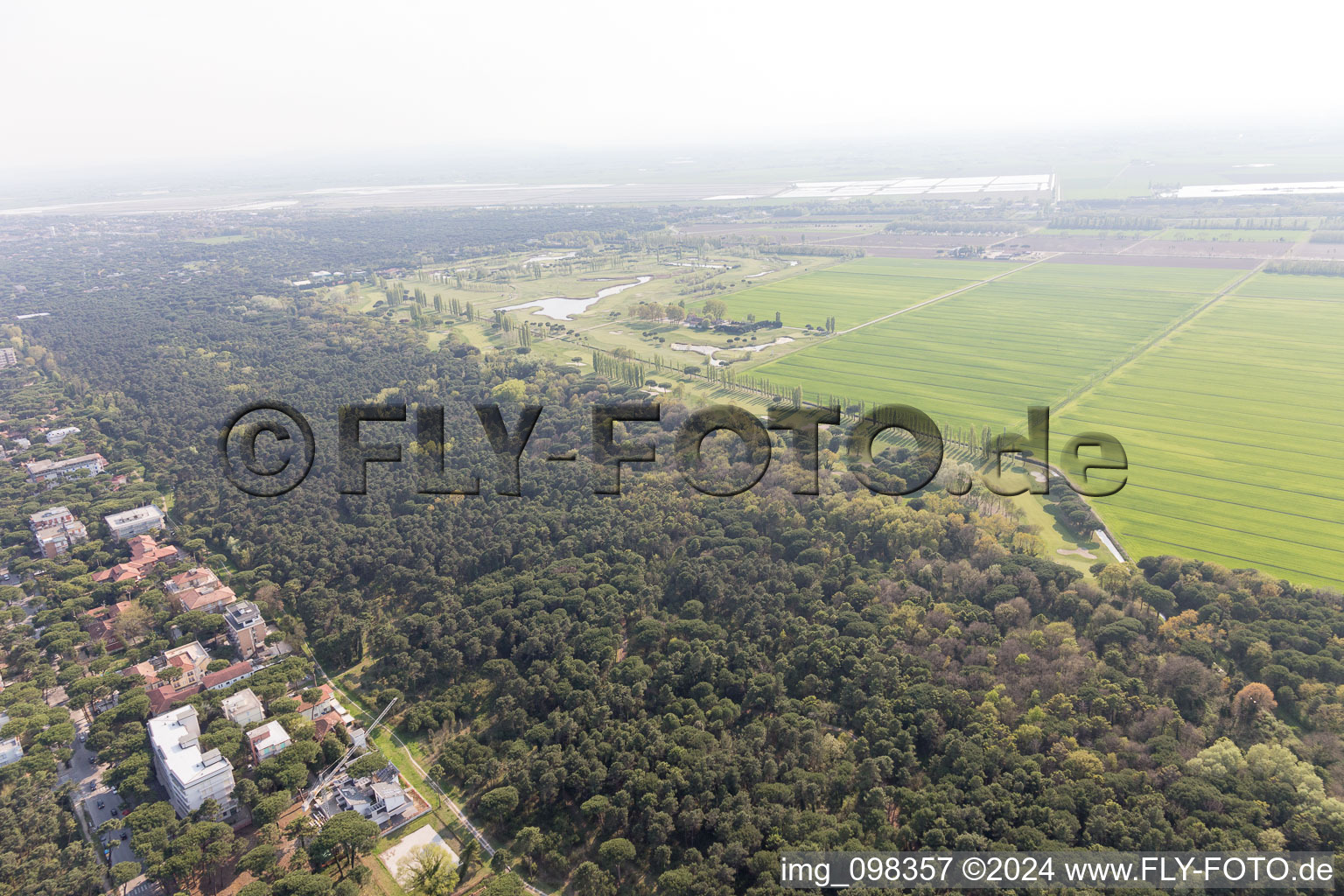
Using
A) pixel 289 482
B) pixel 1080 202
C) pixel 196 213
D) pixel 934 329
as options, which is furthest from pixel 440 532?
pixel 196 213

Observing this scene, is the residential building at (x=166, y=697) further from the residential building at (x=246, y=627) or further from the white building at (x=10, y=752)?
the white building at (x=10, y=752)

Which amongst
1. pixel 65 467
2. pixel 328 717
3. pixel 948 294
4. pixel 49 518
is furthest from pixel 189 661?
pixel 948 294

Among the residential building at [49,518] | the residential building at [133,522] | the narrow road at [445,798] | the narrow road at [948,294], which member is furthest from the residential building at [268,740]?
the narrow road at [948,294]

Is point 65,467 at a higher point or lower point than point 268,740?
higher

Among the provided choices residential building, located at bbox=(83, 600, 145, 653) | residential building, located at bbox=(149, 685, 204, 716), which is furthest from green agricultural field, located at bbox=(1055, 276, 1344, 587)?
residential building, located at bbox=(83, 600, 145, 653)

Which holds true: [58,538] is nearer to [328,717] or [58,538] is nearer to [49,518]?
[49,518]

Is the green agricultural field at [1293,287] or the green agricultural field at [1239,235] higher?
the green agricultural field at [1239,235]
